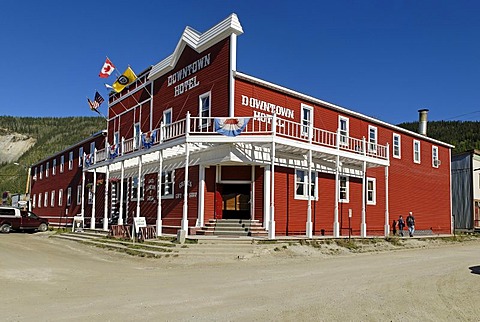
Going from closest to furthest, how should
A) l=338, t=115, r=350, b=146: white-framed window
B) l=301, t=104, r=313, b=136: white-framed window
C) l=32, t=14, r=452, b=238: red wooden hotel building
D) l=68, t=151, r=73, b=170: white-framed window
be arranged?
l=32, t=14, r=452, b=238: red wooden hotel building < l=301, t=104, r=313, b=136: white-framed window < l=338, t=115, r=350, b=146: white-framed window < l=68, t=151, r=73, b=170: white-framed window

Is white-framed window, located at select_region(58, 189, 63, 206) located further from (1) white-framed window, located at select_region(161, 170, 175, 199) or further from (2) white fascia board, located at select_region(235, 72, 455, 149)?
(2) white fascia board, located at select_region(235, 72, 455, 149)

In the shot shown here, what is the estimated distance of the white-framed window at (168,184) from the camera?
79.5ft

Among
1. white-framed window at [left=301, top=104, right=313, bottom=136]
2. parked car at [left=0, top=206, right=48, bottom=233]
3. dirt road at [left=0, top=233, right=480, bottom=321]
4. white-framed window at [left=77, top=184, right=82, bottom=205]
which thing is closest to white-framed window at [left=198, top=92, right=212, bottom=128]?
white-framed window at [left=301, top=104, right=313, bottom=136]

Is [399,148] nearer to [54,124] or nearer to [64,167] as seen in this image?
[64,167]

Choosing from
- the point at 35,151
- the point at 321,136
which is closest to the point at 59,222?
the point at 321,136

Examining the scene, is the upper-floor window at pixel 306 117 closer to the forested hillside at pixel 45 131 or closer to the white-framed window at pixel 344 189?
the white-framed window at pixel 344 189

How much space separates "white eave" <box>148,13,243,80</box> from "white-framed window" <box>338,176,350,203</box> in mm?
9487

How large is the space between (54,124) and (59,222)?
131613 mm

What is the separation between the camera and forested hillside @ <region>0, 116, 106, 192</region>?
12875 centimetres

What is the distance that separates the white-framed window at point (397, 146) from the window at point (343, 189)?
19.1 ft

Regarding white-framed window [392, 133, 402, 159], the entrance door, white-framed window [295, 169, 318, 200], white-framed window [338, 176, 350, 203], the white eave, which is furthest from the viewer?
white-framed window [392, 133, 402, 159]

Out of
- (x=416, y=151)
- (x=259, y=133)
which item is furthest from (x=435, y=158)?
(x=259, y=133)

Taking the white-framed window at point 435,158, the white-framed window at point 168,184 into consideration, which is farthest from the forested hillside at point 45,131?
the white-framed window at point 435,158

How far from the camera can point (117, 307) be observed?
859 cm
